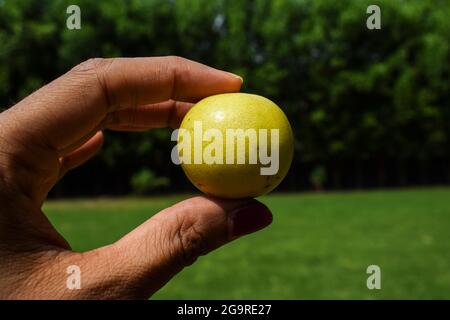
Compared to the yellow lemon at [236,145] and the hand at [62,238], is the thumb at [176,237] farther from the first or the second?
the yellow lemon at [236,145]

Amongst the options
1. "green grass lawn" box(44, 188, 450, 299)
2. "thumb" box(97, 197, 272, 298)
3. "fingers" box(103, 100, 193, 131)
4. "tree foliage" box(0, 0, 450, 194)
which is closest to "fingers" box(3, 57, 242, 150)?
"fingers" box(103, 100, 193, 131)

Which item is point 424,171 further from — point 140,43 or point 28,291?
point 28,291

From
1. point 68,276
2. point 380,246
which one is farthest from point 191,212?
point 380,246

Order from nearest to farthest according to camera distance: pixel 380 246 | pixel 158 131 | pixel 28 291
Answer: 1. pixel 28 291
2. pixel 380 246
3. pixel 158 131

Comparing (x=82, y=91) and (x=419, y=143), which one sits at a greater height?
(x=82, y=91)

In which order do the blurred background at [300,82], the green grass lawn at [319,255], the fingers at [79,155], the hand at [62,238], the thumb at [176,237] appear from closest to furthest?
the hand at [62,238], the thumb at [176,237], the fingers at [79,155], the green grass lawn at [319,255], the blurred background at [300,82]

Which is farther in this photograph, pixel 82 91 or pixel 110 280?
pixel 82 91

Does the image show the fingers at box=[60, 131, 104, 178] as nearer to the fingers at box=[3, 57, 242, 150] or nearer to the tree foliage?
the fingers at box=[3, 57, 242, 150]

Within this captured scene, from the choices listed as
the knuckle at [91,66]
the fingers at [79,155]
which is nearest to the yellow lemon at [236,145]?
the knuckle at [91,66]
